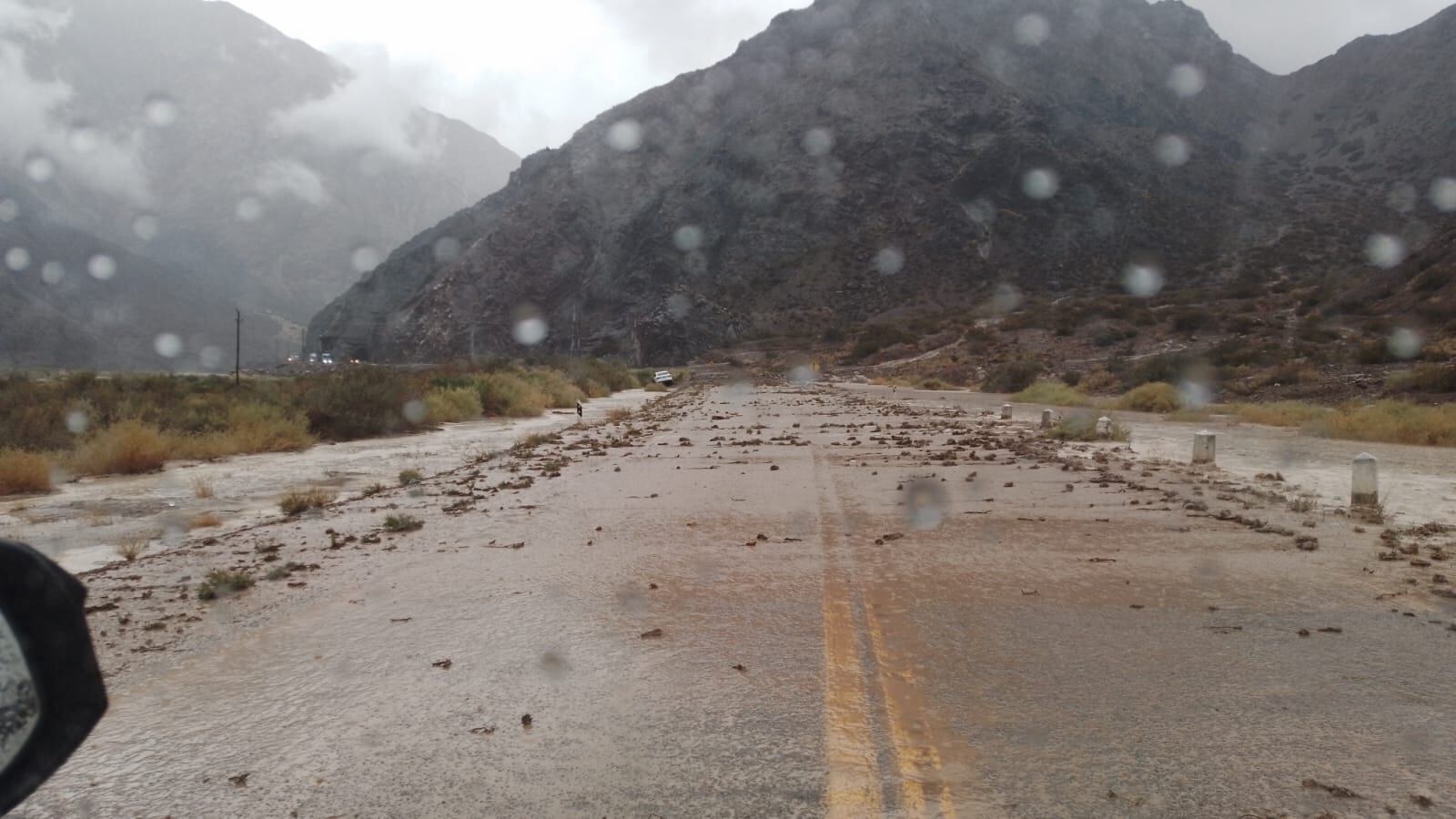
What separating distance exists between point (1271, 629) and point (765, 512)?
5.72 meters

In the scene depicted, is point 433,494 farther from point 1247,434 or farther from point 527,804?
point 1247,434

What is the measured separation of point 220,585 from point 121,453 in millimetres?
10763

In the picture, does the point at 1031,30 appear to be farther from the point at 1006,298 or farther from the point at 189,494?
the point at 189,494

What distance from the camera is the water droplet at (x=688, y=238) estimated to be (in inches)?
4107

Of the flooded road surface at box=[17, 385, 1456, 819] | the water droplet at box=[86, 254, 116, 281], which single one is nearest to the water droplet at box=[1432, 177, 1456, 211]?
the flooded road surface at box=[17, 385, 1456, 819]

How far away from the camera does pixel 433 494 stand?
1281cm

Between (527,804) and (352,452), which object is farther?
(352,452)

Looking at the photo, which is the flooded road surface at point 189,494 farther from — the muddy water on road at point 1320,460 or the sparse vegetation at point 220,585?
the muddy water on road at point 1320,460

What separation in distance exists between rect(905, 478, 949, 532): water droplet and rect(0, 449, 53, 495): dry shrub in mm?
11685

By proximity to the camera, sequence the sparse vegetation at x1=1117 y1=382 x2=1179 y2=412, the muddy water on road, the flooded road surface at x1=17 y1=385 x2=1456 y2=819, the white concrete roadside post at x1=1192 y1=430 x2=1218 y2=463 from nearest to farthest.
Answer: the flooded road surface at x1=17 y1=385 x2=1456 y2=819, the muddy water on road, the white concrete roadside post at x1=1192 y1=430 x2=1218 y2=463, the sparse vegetation at x1=1117 y1=382 x2=1179 y2=412

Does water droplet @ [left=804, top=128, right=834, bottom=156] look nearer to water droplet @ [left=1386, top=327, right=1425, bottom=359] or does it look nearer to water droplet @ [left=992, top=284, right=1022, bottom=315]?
water droplet @ [left=992, top=284, right=1022, bottom=315]

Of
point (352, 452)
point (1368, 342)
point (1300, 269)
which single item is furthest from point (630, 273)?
point (352, 452)

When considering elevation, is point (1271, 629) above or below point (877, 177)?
below

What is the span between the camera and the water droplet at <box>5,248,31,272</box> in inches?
Result: 5156
